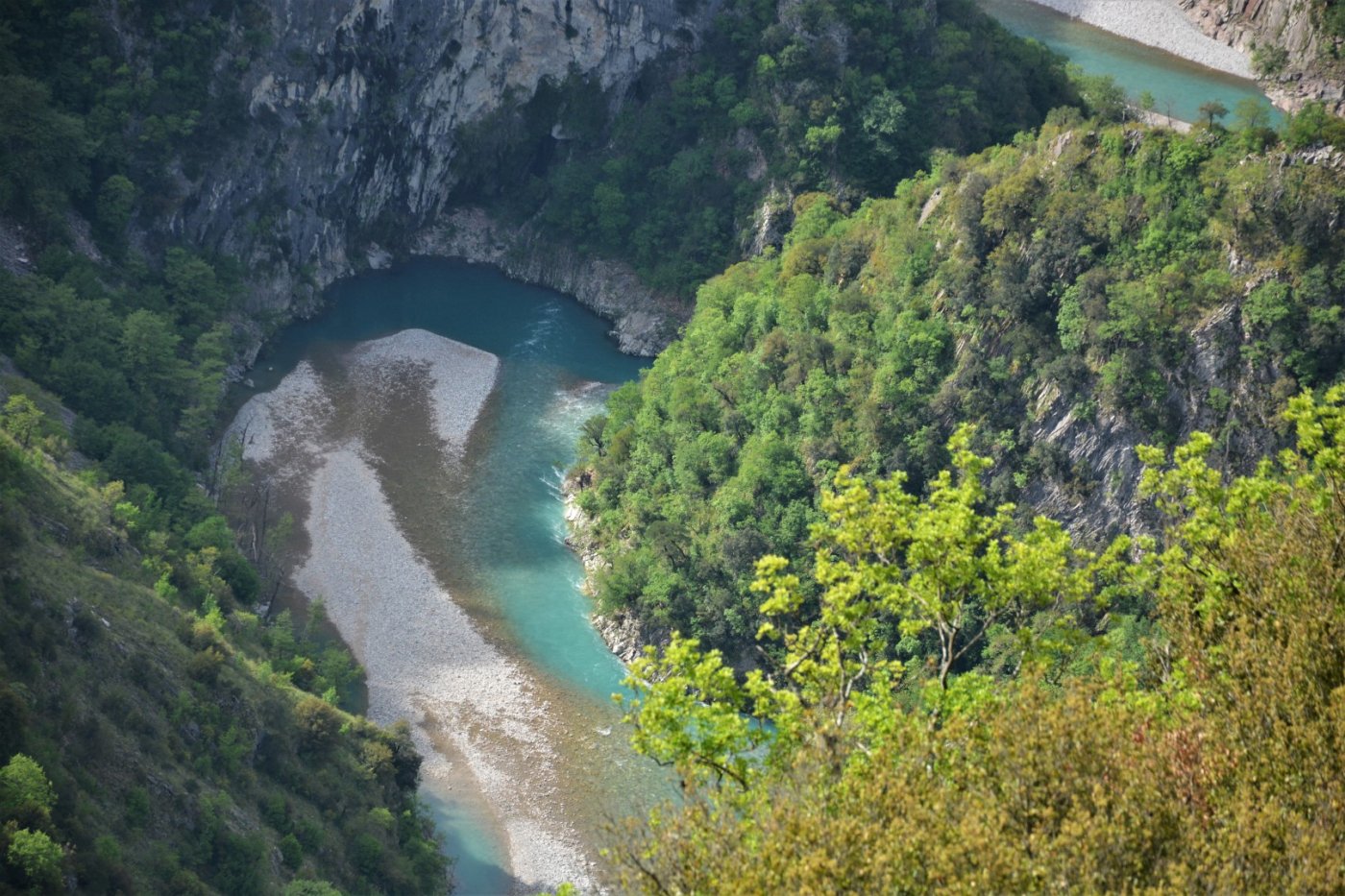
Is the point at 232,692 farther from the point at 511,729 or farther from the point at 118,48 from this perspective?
the point at 118,48

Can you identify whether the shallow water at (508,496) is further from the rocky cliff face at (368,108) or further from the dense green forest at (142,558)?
the dense green forest at (142,558)

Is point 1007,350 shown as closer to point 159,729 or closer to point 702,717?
point 159,729

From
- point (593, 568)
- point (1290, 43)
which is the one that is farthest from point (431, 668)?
point (1290, 43)

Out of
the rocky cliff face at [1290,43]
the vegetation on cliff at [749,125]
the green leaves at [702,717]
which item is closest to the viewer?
the green leaves at [702,717]

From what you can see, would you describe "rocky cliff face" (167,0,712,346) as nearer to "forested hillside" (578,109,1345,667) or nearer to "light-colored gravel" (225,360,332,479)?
"light-colored gravel" (225,360,332,479)

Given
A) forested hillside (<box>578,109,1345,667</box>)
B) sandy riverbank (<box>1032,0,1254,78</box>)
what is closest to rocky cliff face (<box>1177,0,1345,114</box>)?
sandy riverbank (<box>1032,0,1254,78</box>)

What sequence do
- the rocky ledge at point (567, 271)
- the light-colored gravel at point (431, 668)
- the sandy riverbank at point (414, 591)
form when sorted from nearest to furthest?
the light-colored gravel at point (431, 668), the sandy riverbank at point (414, 591), the rocky ledge at point (567, 271)

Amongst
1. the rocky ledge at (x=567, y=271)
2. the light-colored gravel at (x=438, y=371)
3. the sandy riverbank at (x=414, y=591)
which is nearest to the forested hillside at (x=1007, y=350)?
the sandy riverbank at (x=414, y=591)
